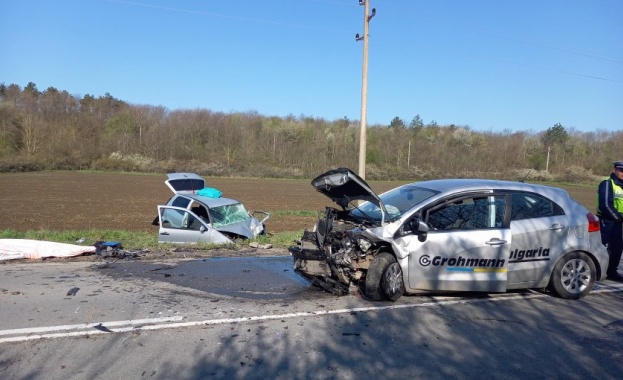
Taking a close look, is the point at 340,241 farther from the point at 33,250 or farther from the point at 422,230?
the point at 33,250

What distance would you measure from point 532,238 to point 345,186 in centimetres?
243

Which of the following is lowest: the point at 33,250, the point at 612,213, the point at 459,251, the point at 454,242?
the point at 33,250

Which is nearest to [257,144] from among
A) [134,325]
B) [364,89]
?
[364,89]

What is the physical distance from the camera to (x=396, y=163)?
89.1 meters

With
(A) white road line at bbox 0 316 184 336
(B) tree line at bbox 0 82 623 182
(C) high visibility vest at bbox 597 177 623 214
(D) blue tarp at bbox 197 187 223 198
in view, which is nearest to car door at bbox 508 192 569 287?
(C) high visibility vest at bbox 597 177 623 214

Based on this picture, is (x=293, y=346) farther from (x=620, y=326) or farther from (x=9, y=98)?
(x=9, y=98)

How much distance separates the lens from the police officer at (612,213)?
24.8ft

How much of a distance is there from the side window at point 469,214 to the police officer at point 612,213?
7.57ft

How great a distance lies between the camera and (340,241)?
6281mm

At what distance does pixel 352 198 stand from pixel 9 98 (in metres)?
108

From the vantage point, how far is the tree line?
8006cm

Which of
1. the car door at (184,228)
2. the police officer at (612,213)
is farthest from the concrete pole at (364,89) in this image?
the police officer at (612,213)

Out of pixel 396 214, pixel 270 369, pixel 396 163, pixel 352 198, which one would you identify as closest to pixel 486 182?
pixel 396 214

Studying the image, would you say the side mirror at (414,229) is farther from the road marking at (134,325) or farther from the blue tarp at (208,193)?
the blue tarp at (208,193)
